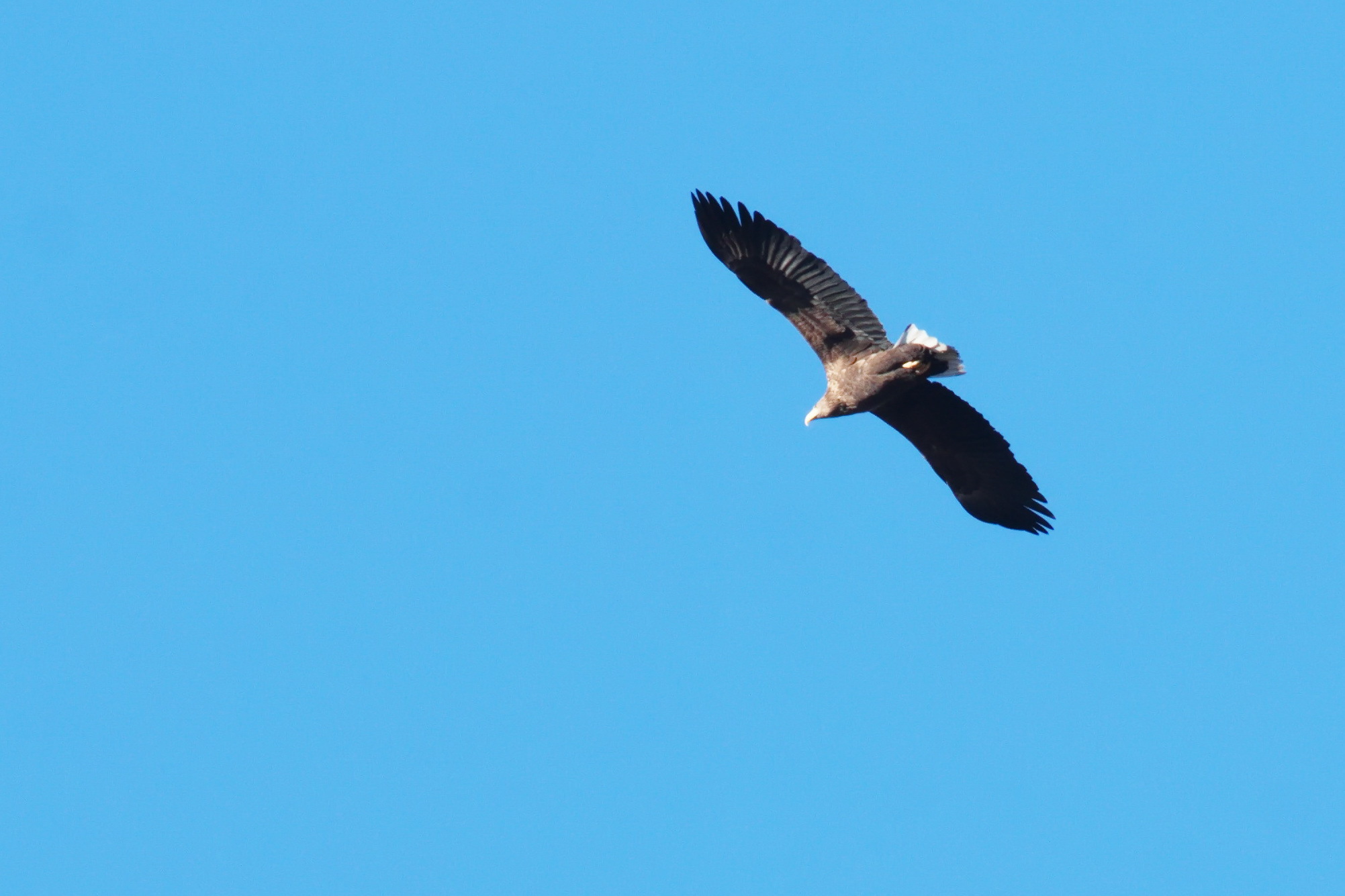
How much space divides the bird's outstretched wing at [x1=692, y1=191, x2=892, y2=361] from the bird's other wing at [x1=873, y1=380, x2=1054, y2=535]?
2.43ft

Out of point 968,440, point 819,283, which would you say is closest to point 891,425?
point 968,440

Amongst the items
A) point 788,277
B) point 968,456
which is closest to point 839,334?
point 788,277

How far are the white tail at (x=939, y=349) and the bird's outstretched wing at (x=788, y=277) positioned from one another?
10.3 inches

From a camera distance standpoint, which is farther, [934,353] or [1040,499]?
[1040,499]

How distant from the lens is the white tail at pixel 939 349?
14.9m

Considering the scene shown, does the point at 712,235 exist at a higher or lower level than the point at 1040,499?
higher

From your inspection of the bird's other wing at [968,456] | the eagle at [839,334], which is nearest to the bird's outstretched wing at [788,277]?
the eagle at [839,334]

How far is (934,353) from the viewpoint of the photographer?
1495cm

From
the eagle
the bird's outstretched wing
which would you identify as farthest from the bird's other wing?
the bird's outstretched wing

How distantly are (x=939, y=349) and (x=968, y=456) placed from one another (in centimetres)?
172

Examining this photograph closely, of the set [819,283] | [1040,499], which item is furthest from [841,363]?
[1040,499]

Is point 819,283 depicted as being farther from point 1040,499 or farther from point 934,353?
point 1040,499

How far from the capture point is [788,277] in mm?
15219

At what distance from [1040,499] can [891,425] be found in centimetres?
158
